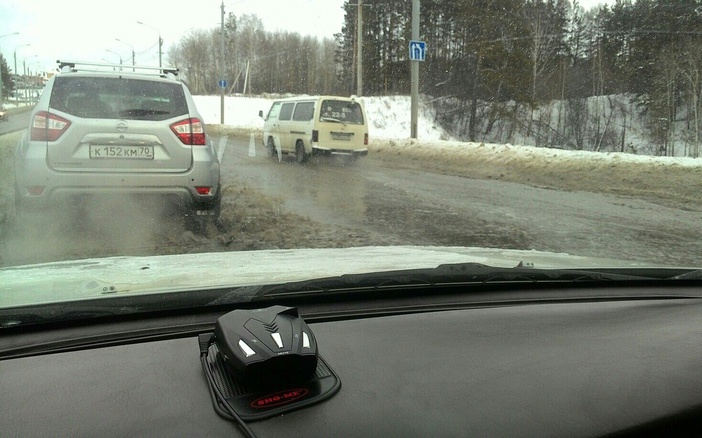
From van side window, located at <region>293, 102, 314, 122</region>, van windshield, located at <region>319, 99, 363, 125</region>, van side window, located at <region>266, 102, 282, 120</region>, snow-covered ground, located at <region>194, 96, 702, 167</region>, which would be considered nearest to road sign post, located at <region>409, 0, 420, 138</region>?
snow-covered ground, located at <region>194, 96, 702, 167</region>

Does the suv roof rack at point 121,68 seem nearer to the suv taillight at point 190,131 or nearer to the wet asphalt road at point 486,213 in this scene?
the suv taillight at point 190,131

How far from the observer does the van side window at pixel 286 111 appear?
702 inches

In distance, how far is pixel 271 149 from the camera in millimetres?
18859


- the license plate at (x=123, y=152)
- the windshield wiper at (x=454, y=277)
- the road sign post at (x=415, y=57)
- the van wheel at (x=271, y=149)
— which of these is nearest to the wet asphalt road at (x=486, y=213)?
the license plate at (x=123, y=152)

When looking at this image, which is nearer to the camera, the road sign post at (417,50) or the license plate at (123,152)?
the license plate at (123,152)

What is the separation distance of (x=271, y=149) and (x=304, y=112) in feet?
7.25

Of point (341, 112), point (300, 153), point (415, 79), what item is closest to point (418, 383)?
point (300, 153)

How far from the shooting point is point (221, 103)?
22906 millimetres

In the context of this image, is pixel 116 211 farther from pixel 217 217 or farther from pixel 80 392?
pixel 80 392

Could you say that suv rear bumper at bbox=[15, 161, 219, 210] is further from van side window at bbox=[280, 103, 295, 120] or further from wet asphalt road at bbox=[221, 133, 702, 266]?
van side window at bbox=[280, 103, 295, 120]

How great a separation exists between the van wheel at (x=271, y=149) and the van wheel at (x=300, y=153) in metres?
1.24

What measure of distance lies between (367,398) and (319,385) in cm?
13

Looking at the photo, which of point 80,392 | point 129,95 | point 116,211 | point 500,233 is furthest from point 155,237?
point 80,392

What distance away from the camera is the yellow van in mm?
16672
